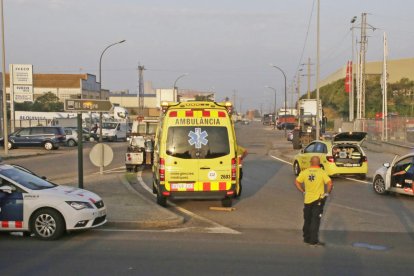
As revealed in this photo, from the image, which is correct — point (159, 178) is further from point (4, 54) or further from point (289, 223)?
point (4, 54)

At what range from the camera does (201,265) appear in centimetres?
769

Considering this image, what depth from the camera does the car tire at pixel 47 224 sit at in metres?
9.37

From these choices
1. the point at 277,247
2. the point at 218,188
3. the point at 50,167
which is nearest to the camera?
the point at 277,247

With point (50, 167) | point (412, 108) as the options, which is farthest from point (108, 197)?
point (412, 108)

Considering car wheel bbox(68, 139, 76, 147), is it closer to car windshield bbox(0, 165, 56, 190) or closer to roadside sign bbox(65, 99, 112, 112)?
roadside sign bbox(65, 99, 112, 112)

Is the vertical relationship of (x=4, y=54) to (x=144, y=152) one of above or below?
above

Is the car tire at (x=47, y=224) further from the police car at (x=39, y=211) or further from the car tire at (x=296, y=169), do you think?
the car tire at (x=296, y=169)

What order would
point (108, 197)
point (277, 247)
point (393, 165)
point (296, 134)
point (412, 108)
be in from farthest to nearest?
point (412, 108)
point (296, 134)
point (393, 165)
point (108, 197)
point (277, 247)

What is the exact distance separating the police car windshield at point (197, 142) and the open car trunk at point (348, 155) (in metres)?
8.31

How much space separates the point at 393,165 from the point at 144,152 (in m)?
10.1

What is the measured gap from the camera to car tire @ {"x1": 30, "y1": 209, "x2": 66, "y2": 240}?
369 inches

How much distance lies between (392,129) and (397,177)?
24516 millimetres

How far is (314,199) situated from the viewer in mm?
9031

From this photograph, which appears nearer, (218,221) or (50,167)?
(218,221)
